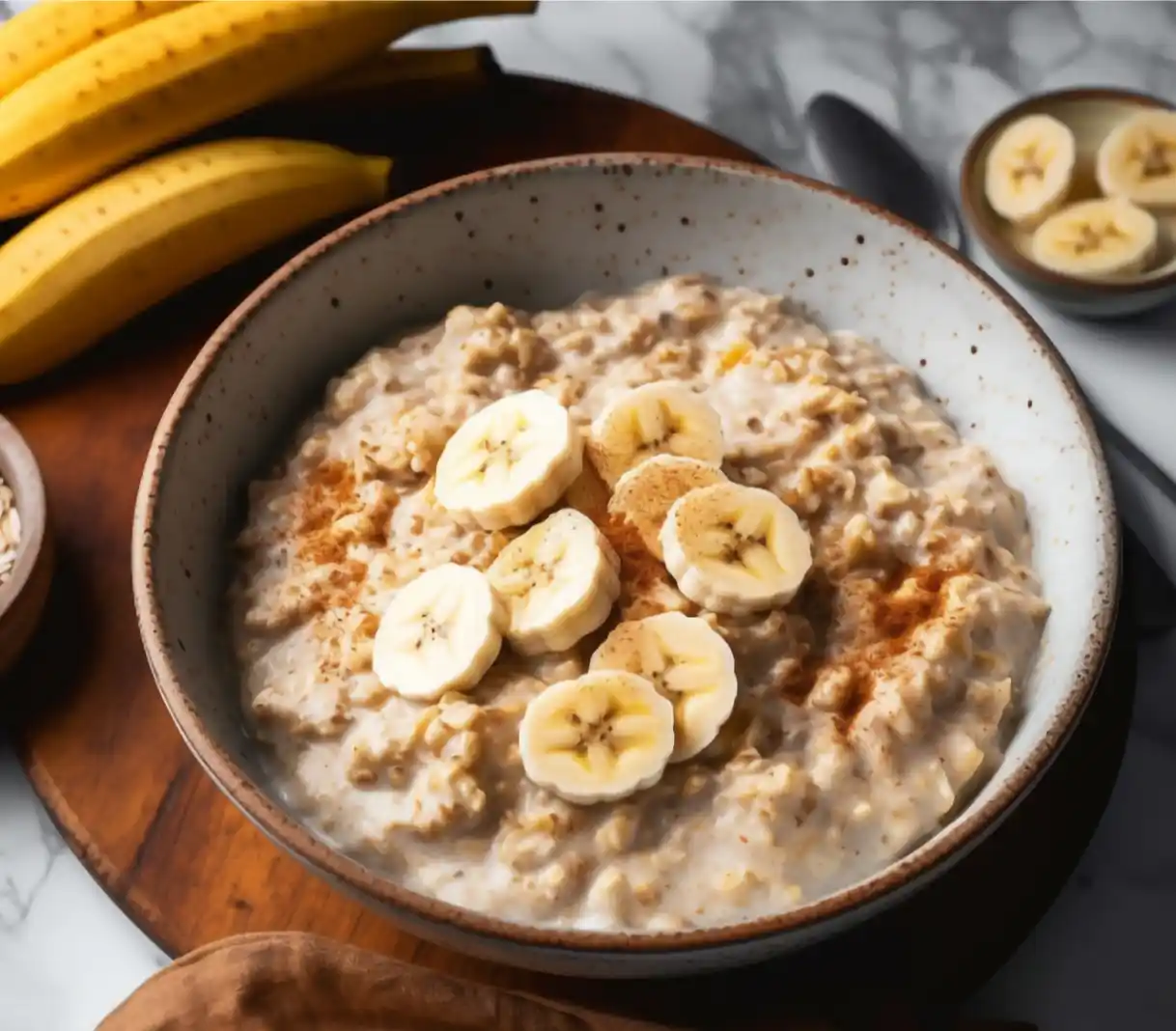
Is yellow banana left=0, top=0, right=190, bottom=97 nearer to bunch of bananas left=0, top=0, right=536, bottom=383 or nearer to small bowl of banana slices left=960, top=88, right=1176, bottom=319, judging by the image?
bunch of bananas left=0, top=0, right=536, bottom=383

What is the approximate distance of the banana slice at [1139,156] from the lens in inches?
91.2

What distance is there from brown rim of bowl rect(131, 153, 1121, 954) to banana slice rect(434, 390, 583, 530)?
36 centimetres

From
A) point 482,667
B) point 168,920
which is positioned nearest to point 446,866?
point 482,667

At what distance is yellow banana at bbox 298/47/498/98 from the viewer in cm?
236

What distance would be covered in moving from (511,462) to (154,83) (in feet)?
2.98

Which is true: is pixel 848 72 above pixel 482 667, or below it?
above

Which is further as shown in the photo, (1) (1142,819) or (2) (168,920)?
(1) (1142,819)

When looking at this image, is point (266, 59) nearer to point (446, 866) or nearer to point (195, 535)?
point (195, 535)

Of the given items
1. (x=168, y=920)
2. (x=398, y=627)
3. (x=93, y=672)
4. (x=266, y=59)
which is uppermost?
(x=266, y=59)

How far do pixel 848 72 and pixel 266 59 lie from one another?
3.68 ft

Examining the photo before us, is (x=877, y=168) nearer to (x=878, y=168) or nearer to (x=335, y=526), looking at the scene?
(x=878, y=168)

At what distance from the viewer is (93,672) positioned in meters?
1.85

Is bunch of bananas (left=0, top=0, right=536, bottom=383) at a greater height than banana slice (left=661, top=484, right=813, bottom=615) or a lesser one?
greater

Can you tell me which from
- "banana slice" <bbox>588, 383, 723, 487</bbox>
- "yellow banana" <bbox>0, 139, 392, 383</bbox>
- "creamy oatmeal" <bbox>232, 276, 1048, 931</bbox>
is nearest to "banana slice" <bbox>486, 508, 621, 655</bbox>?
"creamy oatmeal" <bbox>232, 276, 1048, 931</bbox>
